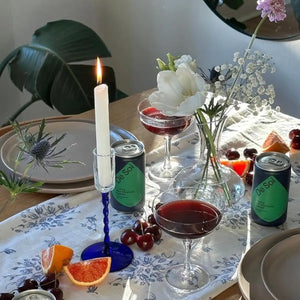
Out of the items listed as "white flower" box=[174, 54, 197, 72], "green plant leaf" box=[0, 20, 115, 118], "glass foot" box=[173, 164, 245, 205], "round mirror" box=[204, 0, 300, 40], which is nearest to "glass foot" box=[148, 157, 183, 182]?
"glass foot" box=[173, 164, 245, 205]

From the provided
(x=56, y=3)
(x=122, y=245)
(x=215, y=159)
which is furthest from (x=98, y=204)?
(x=56, y=3)

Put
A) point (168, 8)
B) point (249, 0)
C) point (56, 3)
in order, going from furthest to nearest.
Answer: point (56, 3)
point (168, 8)
point (249, 0)

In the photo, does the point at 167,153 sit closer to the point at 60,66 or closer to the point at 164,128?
the point at 164,128

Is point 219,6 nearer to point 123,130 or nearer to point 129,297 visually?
point 123,130

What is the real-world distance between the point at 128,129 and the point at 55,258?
0.62 metres

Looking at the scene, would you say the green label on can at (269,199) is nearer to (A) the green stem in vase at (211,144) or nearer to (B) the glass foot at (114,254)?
(A) the green stem in vase at (211,144)

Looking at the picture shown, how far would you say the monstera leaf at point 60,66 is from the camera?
2.29 metres

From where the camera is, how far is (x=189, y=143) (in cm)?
157

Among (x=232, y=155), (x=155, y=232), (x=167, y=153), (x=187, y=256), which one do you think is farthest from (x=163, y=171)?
(x=187, y=256)

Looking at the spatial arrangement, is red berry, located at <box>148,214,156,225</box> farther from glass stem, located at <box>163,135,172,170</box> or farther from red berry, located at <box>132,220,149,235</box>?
glass stem, located at <box>163,135,172,170</box>

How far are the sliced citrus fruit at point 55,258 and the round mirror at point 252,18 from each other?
122cm

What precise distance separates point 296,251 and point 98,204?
0.42m

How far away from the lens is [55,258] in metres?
1.07

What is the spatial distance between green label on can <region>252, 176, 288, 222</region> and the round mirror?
0.95 meters
